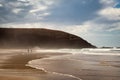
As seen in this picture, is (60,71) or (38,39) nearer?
(60,71)

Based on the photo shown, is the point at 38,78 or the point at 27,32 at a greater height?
the point at 27,32

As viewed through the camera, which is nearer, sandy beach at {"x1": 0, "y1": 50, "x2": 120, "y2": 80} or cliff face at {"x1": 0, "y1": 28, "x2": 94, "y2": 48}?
sandy beach at {"x1": 0, "y1": 50, "x2": 120, "y2": 80}

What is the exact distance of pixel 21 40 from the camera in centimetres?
13838

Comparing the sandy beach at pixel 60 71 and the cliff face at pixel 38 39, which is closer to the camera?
the sandy beach at pixel 60 71

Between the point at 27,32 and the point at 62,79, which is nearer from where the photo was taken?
the point at 62,79

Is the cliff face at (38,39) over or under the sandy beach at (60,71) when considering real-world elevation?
over

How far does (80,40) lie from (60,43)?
12035 mm

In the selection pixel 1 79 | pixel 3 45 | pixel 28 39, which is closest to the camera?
pixel 1 79

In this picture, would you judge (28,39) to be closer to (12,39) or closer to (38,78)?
(12,39)

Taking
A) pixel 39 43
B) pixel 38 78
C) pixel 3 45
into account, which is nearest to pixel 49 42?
pixel 39 43

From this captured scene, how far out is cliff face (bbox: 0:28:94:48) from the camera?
13738 centimetres

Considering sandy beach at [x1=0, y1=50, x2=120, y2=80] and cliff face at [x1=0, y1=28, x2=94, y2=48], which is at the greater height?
cliff face at [x1=0, y1=28, x2=94, y2=48]

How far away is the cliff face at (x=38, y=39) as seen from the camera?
451 feet

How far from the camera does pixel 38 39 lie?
144 meters
